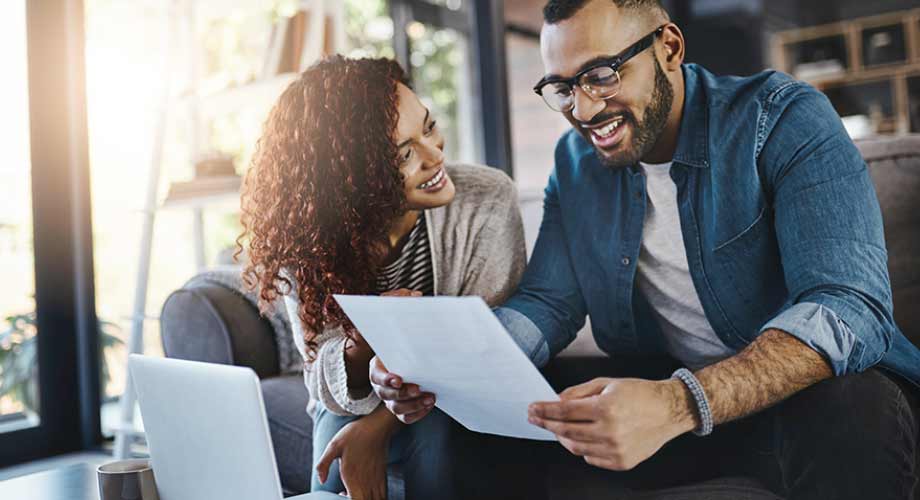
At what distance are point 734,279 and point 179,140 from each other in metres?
2.58

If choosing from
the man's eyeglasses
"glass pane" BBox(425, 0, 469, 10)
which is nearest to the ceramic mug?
the man's eyeglasses

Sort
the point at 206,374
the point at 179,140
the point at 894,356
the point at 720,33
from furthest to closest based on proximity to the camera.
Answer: the point at 720,33 → the point at 179,140 → the point at 894,356 → the point at 206,374

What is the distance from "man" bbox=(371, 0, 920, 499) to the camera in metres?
0.98

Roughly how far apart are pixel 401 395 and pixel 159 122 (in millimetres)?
1872

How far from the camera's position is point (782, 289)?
1.30 m

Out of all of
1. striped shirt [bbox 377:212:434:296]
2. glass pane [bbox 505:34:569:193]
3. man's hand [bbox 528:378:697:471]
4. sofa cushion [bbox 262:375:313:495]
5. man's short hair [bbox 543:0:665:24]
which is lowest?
sofa cushion [bbox 262:375:313:495]

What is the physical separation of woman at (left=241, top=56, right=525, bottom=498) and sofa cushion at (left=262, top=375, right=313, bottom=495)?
0.69 ft

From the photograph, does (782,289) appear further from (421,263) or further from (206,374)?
(206,374)

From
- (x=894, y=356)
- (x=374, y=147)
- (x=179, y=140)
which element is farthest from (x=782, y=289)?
(x=179, y=140)

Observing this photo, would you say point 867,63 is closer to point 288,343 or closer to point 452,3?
point 452,3

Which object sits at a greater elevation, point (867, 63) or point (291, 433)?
point (867, 63)

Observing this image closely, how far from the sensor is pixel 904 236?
1526 millimetres

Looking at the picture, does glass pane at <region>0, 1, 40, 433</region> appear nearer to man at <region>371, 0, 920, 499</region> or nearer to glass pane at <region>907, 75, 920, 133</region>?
man at <region>371, 0, 920, 499</region>

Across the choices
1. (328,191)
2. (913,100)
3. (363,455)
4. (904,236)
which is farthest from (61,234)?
(913,100)
